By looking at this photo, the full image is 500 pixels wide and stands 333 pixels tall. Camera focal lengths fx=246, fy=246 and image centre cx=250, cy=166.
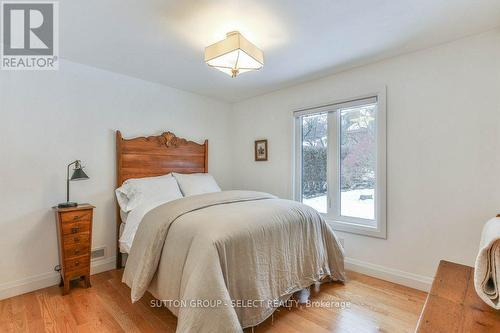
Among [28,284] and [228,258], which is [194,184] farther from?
[28,284]

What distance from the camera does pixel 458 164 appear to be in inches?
83.6

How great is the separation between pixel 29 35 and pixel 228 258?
2.44m

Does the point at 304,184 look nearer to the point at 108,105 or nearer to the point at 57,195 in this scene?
the point at 108,105

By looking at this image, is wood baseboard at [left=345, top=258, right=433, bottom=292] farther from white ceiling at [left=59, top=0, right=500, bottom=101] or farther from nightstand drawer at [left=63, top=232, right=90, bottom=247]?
nightstand drawer at [left=63, top=232, right=90, bottom=247]

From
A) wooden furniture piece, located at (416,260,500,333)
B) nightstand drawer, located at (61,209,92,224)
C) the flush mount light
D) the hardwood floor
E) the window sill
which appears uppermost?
the flush mount light

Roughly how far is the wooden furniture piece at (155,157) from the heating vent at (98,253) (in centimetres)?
14

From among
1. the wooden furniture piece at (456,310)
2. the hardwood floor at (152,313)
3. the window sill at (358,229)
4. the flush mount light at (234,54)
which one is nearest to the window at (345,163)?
the window sill at (358,229)

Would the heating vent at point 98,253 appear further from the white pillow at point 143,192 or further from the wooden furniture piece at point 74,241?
the white pillow at point 143,192

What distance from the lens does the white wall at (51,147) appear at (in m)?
2.19

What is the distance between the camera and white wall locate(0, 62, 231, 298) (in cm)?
219

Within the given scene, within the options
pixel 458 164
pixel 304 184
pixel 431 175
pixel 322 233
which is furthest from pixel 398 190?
pixel 304 184

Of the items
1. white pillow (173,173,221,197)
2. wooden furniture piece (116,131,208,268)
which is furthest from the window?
wooden furniture piece (116,131,208,268)

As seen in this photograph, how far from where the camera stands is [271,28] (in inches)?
76.5

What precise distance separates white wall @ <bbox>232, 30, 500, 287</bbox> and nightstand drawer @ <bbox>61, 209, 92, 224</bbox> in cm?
268
